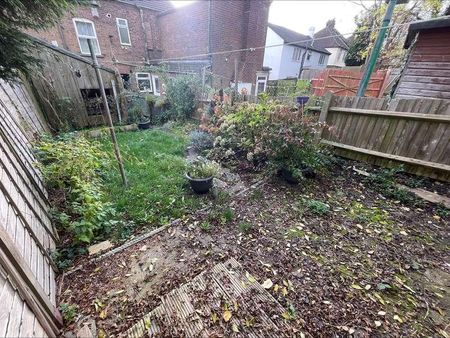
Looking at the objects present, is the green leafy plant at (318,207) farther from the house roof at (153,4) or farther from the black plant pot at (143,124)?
the house roof at (153,4)

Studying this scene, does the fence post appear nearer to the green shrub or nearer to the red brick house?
the green shrub

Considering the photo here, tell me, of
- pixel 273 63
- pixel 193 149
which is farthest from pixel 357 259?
pixel 273 63

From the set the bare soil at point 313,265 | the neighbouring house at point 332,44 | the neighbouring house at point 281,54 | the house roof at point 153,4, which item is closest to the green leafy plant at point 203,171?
the bare soil at point 313,265

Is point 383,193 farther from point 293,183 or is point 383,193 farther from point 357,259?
point 357,259

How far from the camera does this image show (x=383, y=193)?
3428mm

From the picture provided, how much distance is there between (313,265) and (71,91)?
26.5ft

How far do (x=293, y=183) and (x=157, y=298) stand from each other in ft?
9.53

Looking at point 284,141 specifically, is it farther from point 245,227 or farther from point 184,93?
point 184,93

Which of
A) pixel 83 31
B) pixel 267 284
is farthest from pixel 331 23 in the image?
pixel 267 284

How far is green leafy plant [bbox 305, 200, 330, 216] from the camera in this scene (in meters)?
2.98

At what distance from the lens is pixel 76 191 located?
2.51m

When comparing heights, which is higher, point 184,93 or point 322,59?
point 322,59

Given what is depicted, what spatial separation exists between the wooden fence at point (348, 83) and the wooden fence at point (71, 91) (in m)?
9.82

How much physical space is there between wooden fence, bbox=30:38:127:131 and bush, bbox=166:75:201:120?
6.37 feet
